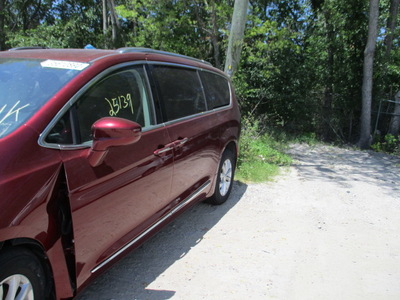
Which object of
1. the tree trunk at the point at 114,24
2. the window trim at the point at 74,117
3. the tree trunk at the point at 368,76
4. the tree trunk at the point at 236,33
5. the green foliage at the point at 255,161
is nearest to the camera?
the window trim at the point at 74,117

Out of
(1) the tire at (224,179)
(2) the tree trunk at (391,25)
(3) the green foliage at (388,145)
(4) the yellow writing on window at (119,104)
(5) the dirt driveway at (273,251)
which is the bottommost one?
(3) the green foliage at (388,145)

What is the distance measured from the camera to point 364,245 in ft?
12.8

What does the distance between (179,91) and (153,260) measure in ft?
5.42

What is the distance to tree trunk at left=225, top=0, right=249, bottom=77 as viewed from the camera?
8.13 m

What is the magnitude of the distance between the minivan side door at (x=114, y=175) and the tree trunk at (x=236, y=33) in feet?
19.1

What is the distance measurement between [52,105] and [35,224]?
0.72 m

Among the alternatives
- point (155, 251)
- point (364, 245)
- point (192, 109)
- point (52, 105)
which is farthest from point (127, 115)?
point (364, 245)

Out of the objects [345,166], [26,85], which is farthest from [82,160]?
[345,166]

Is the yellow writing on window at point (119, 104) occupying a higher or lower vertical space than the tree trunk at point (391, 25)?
lower

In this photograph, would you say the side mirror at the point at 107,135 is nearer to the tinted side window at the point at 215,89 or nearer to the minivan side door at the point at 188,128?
the minivan side door at the point at 188,128

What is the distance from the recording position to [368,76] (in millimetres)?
11375

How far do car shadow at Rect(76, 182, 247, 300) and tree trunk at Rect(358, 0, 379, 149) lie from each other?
8.89 metres

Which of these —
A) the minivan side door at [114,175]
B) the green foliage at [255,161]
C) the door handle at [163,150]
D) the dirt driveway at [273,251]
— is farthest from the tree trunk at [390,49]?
the minivan side door at [114,175]

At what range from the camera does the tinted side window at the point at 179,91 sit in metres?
3.17
